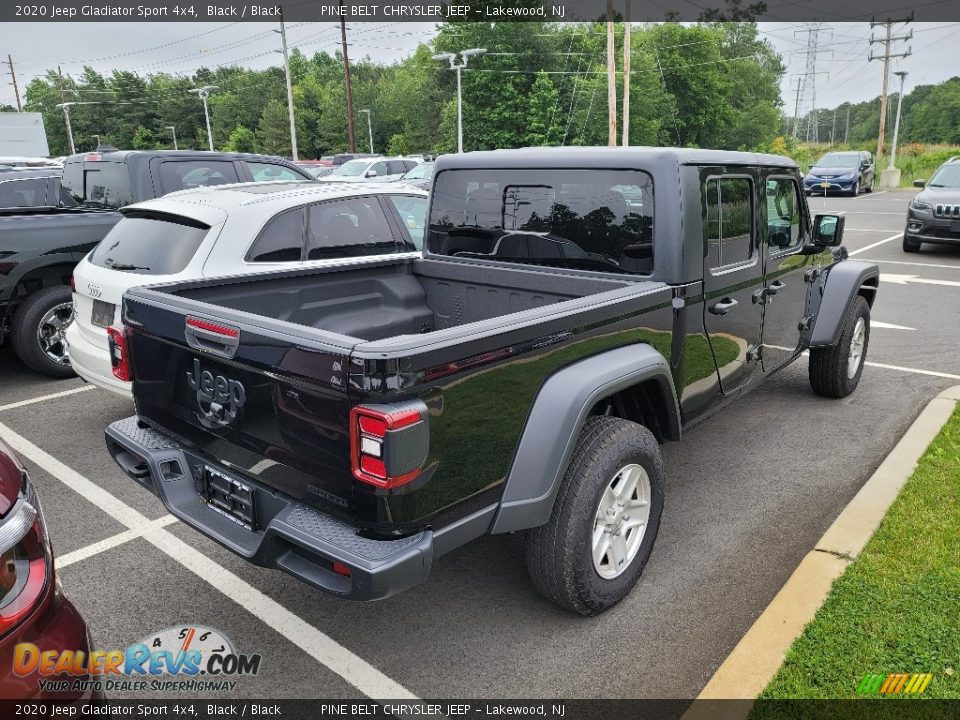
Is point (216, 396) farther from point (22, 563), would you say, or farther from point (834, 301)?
point (834, 301)

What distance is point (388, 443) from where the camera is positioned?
2.20 meters

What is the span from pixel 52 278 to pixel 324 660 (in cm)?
510

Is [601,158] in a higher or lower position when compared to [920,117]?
lower

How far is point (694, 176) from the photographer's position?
357 cm

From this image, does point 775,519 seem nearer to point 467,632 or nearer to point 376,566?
point 467,632

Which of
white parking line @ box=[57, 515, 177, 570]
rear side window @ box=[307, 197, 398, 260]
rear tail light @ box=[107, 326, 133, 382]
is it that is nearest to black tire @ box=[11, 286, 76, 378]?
rear side window @ box=[307, 197, 398, 260]

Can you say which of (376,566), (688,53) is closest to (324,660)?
(376,566)

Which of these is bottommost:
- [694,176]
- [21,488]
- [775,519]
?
[775,519]

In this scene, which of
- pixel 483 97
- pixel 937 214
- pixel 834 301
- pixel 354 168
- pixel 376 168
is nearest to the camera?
pixel 834 301

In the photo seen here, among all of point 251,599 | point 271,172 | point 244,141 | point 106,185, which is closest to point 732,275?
point 251,599

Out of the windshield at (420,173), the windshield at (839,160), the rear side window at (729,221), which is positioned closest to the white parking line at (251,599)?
the rear side window at (729,221)

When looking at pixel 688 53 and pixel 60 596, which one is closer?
pixel 60 596

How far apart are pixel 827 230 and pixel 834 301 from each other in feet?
2.07

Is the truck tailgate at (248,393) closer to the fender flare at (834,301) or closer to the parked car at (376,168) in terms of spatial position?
the fender flare at (834,301)
